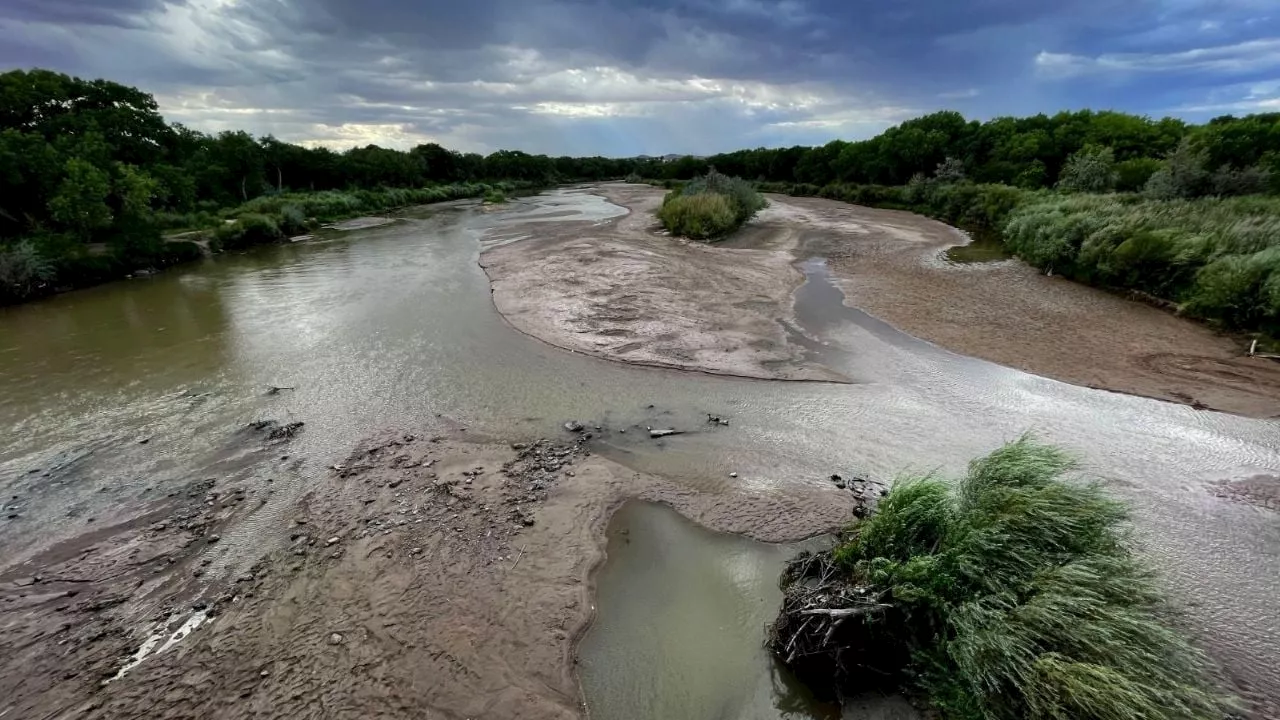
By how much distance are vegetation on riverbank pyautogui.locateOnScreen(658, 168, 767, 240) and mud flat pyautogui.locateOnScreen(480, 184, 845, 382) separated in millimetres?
1842

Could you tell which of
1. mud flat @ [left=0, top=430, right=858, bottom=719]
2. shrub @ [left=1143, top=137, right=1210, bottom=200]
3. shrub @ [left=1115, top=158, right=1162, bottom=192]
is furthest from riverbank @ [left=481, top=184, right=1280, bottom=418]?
shrub @ [left=1115, top=158, right=1162, bottom=192]

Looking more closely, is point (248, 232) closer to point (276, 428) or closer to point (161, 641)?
point (276, 428)

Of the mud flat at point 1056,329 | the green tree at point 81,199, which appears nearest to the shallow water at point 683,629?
the mud flat at point 1056,329

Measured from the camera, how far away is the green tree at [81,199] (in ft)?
70.9

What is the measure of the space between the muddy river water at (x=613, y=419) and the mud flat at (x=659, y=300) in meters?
0.76

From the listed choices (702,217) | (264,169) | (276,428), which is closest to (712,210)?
(702,217)

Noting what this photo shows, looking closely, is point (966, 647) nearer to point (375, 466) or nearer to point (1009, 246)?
point (375, 466)

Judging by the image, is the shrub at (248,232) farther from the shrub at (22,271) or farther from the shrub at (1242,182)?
the shrub at (1242,182)

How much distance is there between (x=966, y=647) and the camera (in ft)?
14.9

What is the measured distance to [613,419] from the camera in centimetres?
1024

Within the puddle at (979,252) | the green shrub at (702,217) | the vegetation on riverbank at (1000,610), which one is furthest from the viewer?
the green shrub at (702,217)

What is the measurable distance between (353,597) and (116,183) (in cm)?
2808

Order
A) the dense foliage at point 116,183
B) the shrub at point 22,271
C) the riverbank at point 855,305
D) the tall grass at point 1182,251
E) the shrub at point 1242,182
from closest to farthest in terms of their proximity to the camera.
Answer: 1. the riverbank at point 855,305
2. the tall grass at point 1182,251
3. the shrub at point 22,271
4. the dense foliage at point 116,183
5. the shrub at point 1242,182

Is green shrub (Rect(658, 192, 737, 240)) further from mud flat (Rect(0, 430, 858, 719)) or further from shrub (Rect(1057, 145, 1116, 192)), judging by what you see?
mud flat (Rect(0, 430, 858, 719))
